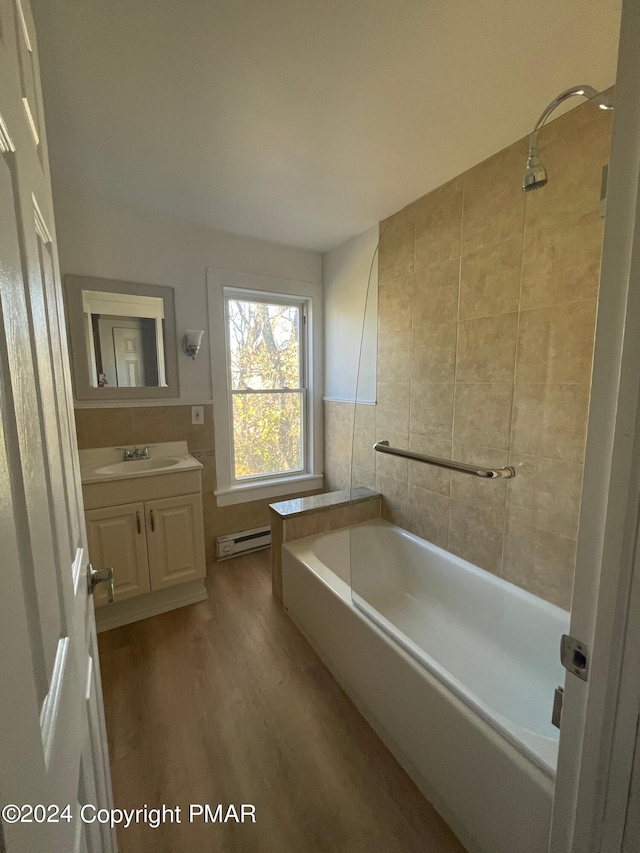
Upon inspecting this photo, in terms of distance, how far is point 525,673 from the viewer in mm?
1530

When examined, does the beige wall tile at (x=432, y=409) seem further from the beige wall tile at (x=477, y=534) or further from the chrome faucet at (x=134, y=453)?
the chrome faucet at (x=134, y=453)

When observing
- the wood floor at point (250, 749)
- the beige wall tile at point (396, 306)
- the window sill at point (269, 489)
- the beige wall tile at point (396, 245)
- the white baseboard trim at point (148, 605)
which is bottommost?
the wood floor at point (250, 749)

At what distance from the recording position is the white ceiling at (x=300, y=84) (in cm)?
102

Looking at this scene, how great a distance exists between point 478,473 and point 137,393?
6.97ft

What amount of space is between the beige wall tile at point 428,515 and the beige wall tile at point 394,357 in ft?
2.40

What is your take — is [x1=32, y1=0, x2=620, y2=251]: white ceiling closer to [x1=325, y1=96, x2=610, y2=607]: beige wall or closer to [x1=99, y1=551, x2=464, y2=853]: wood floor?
[x1=325, y1=96, x2=610, y2=607]: beige wall

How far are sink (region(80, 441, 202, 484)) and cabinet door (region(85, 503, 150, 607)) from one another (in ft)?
0.60

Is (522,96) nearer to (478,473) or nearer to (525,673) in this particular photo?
(478,473)

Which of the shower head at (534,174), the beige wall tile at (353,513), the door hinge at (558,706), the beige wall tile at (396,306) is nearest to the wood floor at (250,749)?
the beige wall tile at (353,513)

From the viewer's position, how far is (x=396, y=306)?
2227 mm

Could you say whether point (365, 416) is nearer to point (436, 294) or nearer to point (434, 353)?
point (434, 353)

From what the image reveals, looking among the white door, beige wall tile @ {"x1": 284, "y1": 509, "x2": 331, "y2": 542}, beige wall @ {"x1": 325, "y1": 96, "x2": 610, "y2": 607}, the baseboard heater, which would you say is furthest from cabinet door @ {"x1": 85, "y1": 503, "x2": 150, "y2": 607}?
beige wall @ {"x1": 325, "y1": 96, "x2": 610, "y2": 607}

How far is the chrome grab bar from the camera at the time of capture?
66.9 inches

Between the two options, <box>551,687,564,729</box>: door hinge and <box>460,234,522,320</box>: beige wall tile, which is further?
<box>460,234,522,320</box>: beige wall tile
